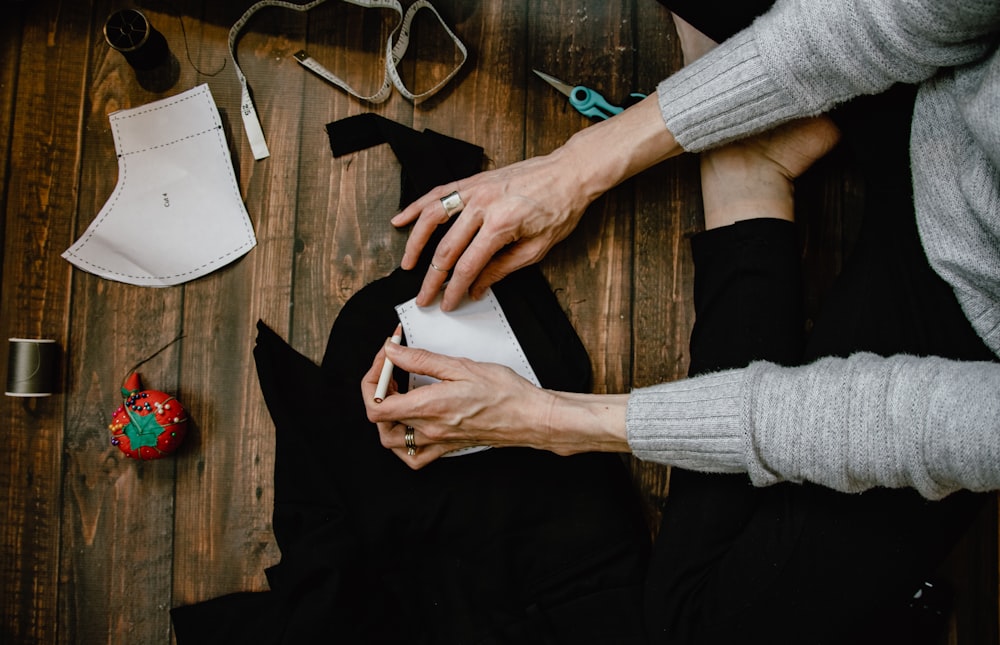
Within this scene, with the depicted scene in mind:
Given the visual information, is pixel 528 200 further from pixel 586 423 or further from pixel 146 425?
pixel 146 425

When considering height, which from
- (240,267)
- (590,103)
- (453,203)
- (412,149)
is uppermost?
(590,103)

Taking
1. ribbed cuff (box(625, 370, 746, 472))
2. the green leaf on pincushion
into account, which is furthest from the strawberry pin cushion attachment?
ribbed cuff (box(625, 370, 746, 472))

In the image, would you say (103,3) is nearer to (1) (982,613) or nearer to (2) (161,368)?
(2) (161,368)

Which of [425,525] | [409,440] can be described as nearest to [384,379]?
[409,440]

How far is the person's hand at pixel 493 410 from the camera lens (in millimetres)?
960

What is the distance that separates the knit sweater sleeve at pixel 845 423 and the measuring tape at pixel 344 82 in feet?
2.48

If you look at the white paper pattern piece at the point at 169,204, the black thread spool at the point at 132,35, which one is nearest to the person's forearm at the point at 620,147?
the white paper pattern piece at the point at 169,204

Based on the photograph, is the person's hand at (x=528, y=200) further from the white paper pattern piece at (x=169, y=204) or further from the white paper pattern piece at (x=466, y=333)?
the white paper pattern piece at (x=169, y=204)

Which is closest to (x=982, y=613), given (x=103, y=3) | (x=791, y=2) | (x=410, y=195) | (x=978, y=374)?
(x=978, y=374)

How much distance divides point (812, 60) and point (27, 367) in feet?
4.58

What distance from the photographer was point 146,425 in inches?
43.6

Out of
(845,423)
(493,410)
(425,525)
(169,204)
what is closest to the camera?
(845,423)

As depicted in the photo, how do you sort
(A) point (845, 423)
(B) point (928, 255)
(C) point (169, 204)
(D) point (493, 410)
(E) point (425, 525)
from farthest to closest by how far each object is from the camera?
(C) point (169, 204)
(E) point (425, 525)
(D) point (493, 410)
(B) point (928, 255)
(A) point (845, 423)

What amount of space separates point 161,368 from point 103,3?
73cm
